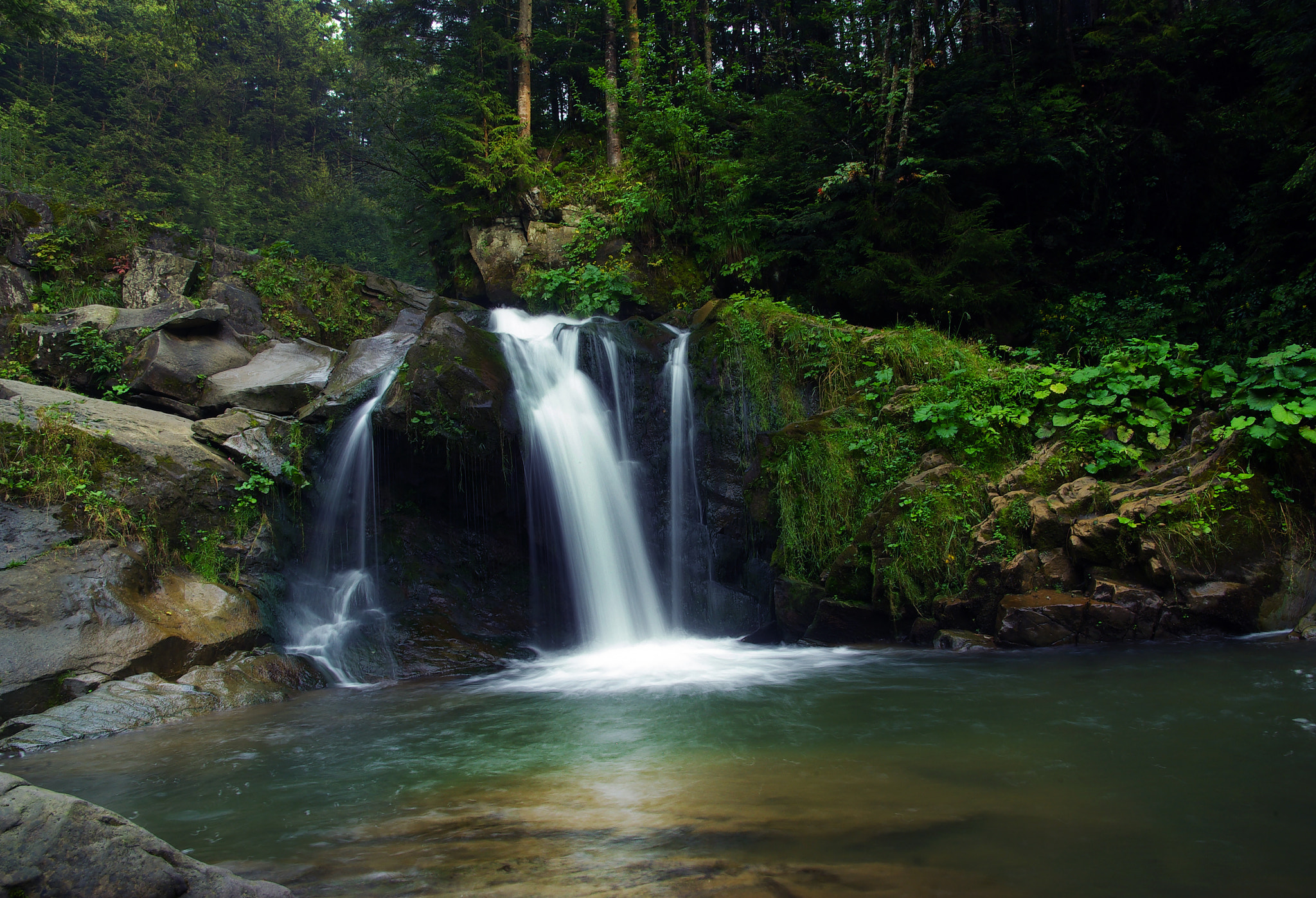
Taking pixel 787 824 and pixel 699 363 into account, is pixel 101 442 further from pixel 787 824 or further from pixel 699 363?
pixel 787 824

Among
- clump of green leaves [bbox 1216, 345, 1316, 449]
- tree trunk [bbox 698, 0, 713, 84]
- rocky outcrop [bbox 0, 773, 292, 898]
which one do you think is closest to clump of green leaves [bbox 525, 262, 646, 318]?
tree trunk [bbox 698, 0, 713, 84]

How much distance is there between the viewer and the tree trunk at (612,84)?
1552 cm

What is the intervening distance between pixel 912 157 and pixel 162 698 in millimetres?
11274

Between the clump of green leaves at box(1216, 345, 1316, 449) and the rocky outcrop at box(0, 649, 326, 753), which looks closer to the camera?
the rocky outcrop at box(0, 649, 326, 753)

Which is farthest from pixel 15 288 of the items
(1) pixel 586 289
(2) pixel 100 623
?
(1) pixel 586 289

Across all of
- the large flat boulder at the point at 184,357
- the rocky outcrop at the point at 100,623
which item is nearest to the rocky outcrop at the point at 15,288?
the large flat boulder at the point at 184,357

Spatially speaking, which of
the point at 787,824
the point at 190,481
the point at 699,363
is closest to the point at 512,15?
the point at 699,363

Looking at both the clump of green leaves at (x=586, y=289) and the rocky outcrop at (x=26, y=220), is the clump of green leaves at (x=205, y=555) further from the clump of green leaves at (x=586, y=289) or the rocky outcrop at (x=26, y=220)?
the rocky outcrop at (x=26, y=220)

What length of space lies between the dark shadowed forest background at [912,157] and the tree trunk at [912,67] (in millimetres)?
48

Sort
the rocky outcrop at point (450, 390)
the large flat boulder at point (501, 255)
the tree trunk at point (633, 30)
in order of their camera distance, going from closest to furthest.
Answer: the rocky outcrop at point (450, 390), the large flat boulder at point (501, 255), the tree trunk at point (633, 30)

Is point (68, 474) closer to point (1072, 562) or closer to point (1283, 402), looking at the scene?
point (1072, 562)

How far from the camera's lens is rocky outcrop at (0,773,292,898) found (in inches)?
79.0

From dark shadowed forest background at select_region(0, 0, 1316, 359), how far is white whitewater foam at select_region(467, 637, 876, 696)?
5.86m

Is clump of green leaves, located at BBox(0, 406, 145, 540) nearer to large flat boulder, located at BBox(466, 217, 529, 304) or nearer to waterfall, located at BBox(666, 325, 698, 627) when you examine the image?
waterfall, located at BBox(666, 325, 698, 627)
